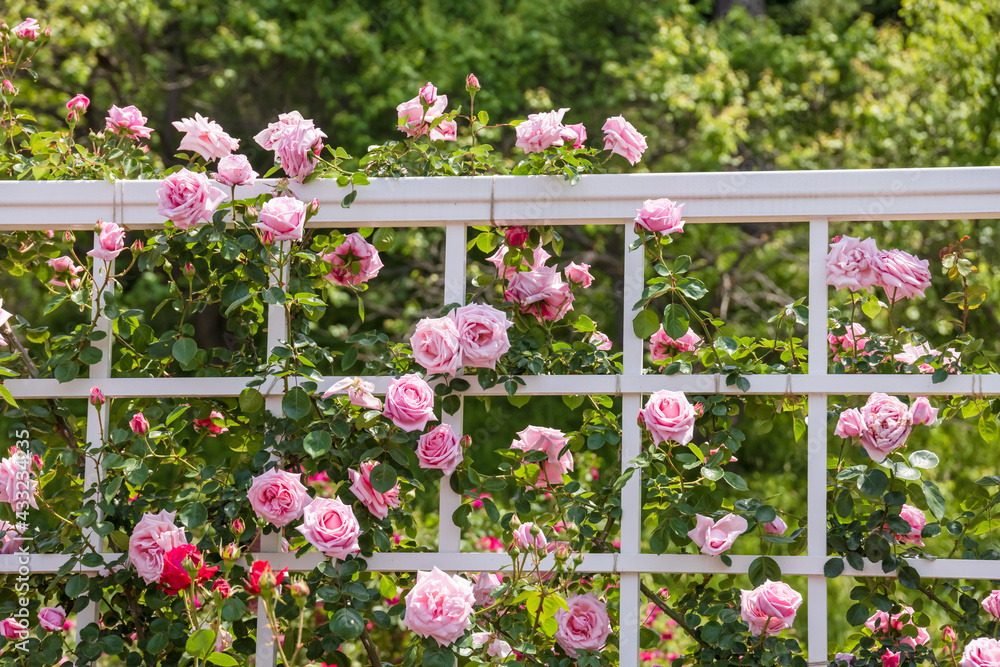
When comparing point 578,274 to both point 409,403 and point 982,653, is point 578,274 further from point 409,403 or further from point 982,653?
point 982,653

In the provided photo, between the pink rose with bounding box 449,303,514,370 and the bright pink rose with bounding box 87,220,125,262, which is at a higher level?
the bright pink rose with bounding box 87,220,125,262

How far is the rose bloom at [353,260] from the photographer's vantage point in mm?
1489

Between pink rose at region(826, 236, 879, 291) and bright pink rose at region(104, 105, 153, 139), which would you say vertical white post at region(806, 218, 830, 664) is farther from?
bright pink rose at region(104, 105, 153, 139)

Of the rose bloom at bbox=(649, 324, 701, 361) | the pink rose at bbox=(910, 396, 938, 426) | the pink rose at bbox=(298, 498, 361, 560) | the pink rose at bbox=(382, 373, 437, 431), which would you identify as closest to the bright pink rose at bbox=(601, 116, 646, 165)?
the rose bloom at bbox=(649, 324, 701, 361)

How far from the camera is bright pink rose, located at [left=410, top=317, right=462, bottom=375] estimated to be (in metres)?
1.35

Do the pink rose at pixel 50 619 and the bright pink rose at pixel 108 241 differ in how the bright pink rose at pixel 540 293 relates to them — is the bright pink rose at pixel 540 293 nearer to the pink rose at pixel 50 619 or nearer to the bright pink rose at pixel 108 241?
the bright pink rose at pixel 108 241

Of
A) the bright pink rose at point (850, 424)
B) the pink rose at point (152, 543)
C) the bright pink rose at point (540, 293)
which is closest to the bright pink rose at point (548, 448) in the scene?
the bright pink rose at point (540, 293)

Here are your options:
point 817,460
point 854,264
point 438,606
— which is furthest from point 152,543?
point 854,264

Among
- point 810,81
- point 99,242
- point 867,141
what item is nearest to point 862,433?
point 99,242

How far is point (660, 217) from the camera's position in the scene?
A: 1.36 m

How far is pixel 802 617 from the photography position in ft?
11.0

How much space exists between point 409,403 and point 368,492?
18 centimetres

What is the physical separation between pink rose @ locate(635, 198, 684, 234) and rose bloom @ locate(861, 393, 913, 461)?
0.40 metres

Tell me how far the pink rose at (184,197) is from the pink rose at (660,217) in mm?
703
